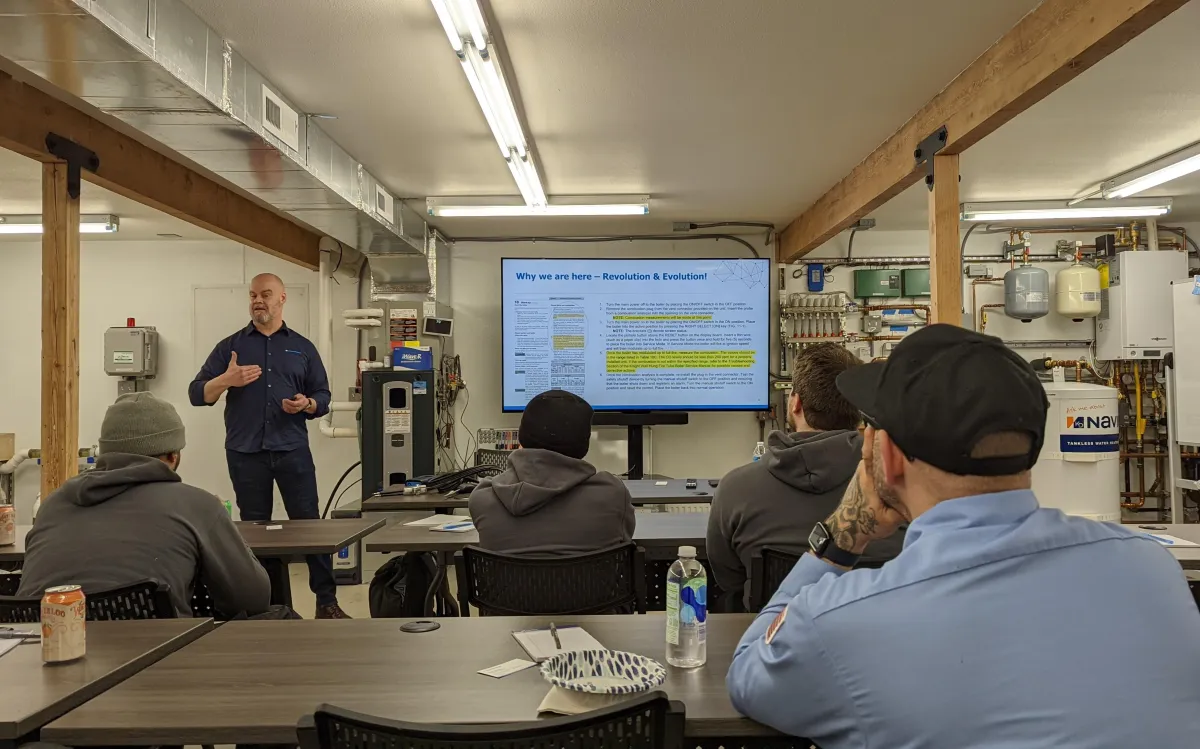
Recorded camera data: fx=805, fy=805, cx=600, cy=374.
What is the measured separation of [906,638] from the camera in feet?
3.25

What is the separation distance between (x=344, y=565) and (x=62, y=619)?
4338 mm

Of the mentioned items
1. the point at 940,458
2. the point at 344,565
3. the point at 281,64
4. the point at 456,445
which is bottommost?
the point at 344,565

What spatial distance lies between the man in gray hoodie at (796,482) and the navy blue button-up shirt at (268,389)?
3018mm

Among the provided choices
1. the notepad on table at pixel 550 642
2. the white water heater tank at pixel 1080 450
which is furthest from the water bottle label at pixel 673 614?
the white water heater tank at pixel 1080 450

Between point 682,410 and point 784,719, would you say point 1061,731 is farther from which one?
point 682,410

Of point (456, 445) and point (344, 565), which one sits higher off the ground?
point (456, 445)

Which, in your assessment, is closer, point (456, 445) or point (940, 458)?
point (940, 458)

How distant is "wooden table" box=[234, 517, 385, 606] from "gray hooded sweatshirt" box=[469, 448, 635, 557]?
2.55 feet

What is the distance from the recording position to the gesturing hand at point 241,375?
14.7 feet

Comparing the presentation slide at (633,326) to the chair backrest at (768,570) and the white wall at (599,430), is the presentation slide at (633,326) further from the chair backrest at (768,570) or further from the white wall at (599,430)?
the chair backrest at (768,570)

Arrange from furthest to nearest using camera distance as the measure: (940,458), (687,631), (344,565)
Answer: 1. (344,565)
2. (687,631)
3. (940,458)

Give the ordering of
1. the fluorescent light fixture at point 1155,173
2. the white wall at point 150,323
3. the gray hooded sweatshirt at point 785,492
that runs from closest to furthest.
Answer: the gray hooded sweatshirt at point 785,492 → the fluorescent light fixture at point 1155,173 → the white wall at point 150,323

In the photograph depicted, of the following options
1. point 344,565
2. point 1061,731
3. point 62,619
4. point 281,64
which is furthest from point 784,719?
point 344,565

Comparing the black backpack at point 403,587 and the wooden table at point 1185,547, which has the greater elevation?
the wooden table at point 1185,547
